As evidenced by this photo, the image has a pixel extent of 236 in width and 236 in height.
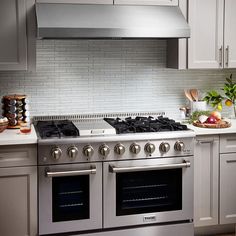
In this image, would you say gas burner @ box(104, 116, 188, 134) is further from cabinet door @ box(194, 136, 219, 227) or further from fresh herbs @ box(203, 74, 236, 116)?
fresh herbs @ box(203, 74, 236, 116)

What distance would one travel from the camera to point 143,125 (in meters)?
3.69

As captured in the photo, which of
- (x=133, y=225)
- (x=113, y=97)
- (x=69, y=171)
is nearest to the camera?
(x=69, y=171)

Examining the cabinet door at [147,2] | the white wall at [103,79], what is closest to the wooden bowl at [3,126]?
the white wall at [103,79]

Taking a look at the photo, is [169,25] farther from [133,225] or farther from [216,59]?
[133,225]

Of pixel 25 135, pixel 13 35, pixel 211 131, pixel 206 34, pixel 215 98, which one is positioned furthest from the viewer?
pixel 215 98

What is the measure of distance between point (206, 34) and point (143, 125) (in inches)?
36.6

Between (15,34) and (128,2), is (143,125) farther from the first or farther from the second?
(15,34)

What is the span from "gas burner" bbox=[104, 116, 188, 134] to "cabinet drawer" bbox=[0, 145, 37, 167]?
0.63 meters

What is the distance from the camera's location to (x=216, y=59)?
12.9 feet

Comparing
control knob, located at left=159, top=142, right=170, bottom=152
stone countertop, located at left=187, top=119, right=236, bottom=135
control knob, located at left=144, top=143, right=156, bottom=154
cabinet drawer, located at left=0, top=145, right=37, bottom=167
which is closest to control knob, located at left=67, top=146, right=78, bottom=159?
cabinet drawer, located at left=0, top=145, right=37, bottom=167

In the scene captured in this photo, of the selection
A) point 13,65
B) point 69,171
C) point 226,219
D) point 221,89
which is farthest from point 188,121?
point 13,65

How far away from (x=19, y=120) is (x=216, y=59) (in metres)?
1.66

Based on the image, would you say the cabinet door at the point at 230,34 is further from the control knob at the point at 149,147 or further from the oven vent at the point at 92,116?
the control knob at the point at 149,147

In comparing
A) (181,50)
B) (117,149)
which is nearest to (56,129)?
(117,149)
